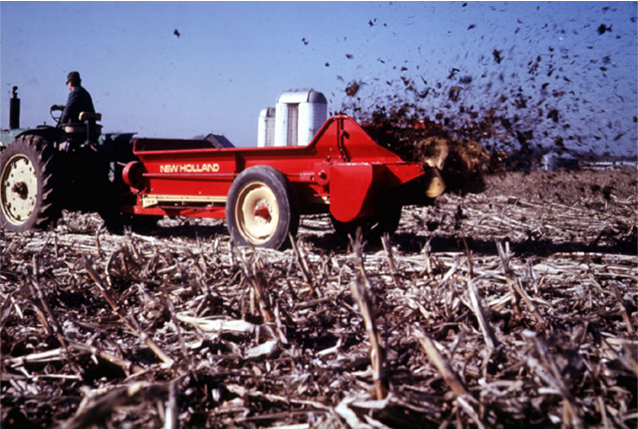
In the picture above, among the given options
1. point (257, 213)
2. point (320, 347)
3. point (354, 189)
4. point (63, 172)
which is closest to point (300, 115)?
point (63, 172)

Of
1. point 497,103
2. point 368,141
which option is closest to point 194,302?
point 368,141

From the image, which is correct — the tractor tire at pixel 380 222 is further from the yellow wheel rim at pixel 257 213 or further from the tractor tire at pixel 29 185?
the tractor tire at pixel 29 185

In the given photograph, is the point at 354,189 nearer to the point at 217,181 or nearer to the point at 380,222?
the point at 380,222

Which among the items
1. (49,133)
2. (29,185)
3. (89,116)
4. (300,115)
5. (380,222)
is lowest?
(380,222)

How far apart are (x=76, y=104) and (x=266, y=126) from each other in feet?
30.1

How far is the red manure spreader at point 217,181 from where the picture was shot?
17.1ft

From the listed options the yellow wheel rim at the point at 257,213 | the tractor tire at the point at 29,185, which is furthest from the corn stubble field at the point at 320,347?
the tractor tire at the point at 29,185

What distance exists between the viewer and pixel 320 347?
8.24 feet

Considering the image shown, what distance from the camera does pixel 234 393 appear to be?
207 centimetres

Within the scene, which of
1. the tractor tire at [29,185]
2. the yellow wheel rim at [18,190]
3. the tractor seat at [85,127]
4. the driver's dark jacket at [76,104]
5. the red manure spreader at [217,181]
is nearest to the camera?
the red manure spreader at [217,181]

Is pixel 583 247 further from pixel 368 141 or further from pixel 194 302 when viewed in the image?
pixel 194 302

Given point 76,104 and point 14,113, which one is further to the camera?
point 14,113

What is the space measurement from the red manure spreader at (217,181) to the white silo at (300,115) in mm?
5628

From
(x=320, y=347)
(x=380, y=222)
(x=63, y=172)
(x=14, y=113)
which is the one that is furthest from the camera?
(x=14, y=113)
